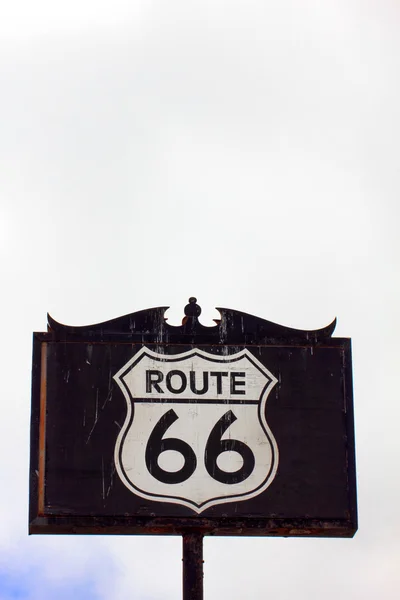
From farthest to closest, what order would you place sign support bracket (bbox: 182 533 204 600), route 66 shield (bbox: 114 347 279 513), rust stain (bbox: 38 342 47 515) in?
1. route 66 shield (bbox: 114 347 279 513)
2. rust stain (bbox: 38 342 47 515)
3. sign support bracket (bbox: 182 533 204 600)

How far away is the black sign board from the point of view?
1878cm

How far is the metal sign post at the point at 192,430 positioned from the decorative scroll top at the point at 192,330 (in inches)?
0.4

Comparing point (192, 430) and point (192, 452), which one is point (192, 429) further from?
point (192, 452)

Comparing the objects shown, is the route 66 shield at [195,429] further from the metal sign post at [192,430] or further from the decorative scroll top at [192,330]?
the decorative scroll top at [192,330]

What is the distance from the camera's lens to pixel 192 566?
1864 centimetres

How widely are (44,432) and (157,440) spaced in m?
1.20

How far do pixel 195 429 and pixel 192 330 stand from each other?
1.13 metres

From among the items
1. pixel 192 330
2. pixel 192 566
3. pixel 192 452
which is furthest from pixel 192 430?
pixel 192 566

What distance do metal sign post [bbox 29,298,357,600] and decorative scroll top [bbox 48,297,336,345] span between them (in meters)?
0.01

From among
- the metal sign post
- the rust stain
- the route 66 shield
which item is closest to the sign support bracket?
the metal sign post

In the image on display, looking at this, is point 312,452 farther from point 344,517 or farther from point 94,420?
point 94,420

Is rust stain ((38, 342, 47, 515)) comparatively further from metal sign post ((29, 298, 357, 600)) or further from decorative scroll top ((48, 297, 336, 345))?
decorative scroll top ((48, 297, 336, 345))

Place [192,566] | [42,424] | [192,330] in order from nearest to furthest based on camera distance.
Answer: [192,566] → [42,424] → [192,330]

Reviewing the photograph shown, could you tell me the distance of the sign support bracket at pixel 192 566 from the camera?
18.5 metres
